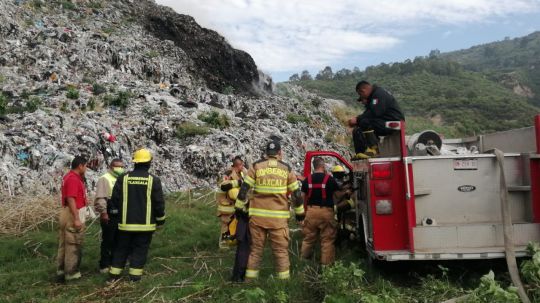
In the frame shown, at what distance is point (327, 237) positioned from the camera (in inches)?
238

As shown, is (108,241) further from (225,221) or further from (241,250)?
(241,250)

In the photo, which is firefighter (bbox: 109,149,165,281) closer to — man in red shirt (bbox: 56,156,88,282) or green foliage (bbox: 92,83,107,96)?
man in red shirt (bbox: 56,156,88,282)

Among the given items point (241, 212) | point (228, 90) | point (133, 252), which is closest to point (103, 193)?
point (133, 252)

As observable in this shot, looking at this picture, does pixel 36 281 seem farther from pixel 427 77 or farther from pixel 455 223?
pixel 427 77

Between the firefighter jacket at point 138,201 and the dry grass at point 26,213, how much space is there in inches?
154

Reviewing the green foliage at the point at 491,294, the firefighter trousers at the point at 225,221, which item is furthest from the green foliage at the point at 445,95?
the green foliage at the point at 491,294

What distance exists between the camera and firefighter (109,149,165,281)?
5.64 m

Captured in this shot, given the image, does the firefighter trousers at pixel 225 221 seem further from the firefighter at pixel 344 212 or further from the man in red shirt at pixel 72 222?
the man in red shirt at pixel 72 222

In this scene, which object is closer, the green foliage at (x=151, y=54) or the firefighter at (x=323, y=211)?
the firefighter at (x=323, y=211)

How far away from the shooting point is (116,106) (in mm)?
16062

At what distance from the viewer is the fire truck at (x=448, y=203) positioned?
468 cm

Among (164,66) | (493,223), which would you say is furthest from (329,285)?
(164,66)

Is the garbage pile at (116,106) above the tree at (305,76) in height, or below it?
below

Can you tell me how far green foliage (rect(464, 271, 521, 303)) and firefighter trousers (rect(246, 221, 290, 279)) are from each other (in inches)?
80.7
